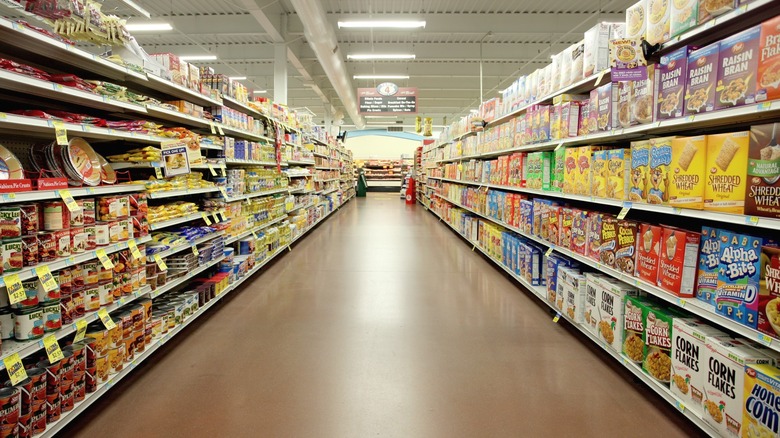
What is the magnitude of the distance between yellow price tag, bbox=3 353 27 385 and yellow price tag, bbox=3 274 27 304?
0.24m

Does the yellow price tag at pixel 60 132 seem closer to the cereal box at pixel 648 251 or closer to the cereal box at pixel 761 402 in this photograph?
the cereal box at pixel 648 251

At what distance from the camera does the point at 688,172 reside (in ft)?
6.66

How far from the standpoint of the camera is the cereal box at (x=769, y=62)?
62.3 inches

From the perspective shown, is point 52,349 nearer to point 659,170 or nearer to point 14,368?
point 14,368

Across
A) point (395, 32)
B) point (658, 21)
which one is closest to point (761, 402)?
point (658, 21)

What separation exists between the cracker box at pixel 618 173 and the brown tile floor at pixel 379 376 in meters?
1.20

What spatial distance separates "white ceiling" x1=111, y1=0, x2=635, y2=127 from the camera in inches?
371

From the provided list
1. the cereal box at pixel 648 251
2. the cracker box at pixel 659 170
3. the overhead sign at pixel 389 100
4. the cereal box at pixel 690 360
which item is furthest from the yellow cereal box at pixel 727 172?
the overhead sign at pixel 389 100

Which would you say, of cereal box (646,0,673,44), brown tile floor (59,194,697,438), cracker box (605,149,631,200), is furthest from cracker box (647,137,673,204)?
brown tile floor (59,194,697,438)

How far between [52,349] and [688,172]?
129 inches

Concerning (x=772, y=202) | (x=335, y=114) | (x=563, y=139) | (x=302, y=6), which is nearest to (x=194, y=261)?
(x=563, y=139)

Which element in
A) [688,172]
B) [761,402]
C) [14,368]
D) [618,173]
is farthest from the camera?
[618,173]

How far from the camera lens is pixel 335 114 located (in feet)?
72.6

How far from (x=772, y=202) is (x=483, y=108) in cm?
546
